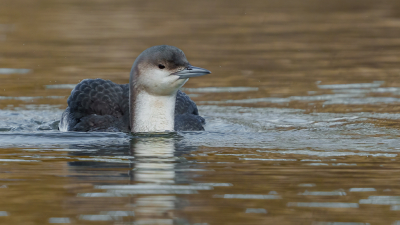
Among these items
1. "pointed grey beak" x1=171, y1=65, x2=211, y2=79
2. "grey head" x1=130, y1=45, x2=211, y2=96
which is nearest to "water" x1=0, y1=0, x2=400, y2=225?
"grey head" x1=130, y1=45, x2=211, y2=96

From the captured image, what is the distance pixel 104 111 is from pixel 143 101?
90 centimetres

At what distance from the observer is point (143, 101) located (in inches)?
331

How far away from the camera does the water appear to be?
554cm

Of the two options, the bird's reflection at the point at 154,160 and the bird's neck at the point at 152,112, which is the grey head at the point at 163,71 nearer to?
the bird's neck at the point at 152,112

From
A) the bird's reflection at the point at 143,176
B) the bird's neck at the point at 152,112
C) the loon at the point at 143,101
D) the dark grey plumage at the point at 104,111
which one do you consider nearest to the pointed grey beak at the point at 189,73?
the loon at the point at 143,101

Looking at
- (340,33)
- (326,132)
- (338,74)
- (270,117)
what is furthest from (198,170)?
(340,33)

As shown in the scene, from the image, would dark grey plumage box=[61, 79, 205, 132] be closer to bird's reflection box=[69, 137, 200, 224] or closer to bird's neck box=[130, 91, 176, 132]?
bird's neck box=[130, 91, 176, 132]

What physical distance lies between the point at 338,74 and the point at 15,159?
7157 mm

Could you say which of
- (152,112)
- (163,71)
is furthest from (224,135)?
(163,71)

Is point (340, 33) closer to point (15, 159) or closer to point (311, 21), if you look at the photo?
point (311, 21)

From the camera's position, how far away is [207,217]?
5.23 metres

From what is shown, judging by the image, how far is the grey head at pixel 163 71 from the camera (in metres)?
7.98

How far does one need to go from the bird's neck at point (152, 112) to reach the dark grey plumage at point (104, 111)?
12.1 inches

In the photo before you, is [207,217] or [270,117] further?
[270,117]
